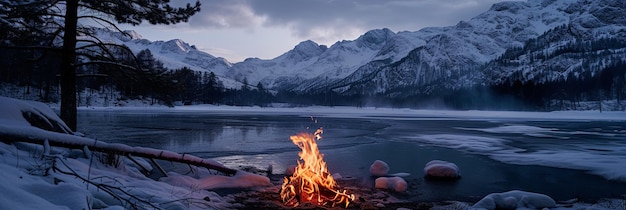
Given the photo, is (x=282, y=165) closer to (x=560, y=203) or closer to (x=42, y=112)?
(x=42, y=112)

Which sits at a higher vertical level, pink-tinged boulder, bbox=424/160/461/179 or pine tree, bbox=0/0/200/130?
pine tree, bbox=0/0/200/130

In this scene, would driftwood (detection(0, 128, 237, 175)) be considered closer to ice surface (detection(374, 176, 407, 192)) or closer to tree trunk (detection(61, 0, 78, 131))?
tree trunk (detection(61, 0, 78, 131))

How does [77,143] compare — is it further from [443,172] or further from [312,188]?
[443,172]

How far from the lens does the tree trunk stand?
416 inches

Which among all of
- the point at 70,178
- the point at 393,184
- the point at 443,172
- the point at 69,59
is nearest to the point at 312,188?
the point at 393,184

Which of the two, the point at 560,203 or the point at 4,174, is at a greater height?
the point at 4,174

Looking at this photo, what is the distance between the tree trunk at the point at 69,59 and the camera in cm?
1057

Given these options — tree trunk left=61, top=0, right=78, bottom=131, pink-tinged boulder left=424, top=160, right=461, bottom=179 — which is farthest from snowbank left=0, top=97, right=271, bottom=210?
pink-tinged boulder left=424, top=160, right=461, bottom=179

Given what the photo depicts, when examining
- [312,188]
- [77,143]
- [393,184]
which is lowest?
[393,184]

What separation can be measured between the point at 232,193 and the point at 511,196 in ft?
21.3

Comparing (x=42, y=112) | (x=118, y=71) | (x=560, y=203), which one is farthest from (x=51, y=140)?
(x=560, y=203)

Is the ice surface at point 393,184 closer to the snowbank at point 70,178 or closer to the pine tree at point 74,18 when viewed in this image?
the snowbank at point 70,178

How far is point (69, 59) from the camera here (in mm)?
10617

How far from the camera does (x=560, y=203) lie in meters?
8.89
